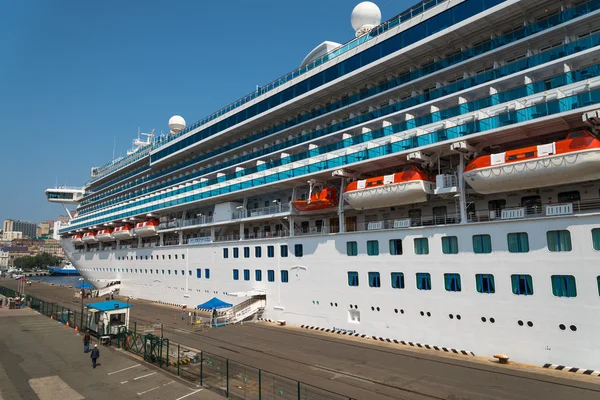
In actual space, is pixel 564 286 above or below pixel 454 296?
above

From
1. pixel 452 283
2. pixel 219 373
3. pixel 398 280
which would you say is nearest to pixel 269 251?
pixel 398 280

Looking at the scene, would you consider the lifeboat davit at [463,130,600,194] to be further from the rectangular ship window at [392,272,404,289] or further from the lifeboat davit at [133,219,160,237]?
the lifeboat davit at [133,219,160,237]

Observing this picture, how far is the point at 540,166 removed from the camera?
15.5 meters

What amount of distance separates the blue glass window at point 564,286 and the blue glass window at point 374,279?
8.17m

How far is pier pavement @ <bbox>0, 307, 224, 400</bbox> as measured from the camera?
13.3 meters

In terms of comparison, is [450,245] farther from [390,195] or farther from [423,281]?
[390,195]

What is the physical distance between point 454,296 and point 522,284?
9.71 feet

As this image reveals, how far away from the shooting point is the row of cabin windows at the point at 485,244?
50.0 ft

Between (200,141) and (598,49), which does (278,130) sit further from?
(598,49)

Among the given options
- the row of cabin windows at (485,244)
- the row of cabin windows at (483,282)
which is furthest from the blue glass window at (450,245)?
the row of cabin windows at (483,282)

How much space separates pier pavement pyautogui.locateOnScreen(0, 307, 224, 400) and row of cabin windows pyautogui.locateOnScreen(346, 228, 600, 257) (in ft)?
38.0

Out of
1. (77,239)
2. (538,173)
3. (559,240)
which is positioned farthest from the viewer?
(77,239)

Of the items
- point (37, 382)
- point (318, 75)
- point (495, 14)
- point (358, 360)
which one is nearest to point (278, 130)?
point (318, 75)

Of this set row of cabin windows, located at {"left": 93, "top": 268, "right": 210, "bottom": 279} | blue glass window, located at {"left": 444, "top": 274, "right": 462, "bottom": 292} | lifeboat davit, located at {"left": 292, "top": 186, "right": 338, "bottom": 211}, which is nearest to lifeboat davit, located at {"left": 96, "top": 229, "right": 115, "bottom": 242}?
row of cabin windows, located at {"left": 93, "top": 268, "right": 210, "bottom": 279}
